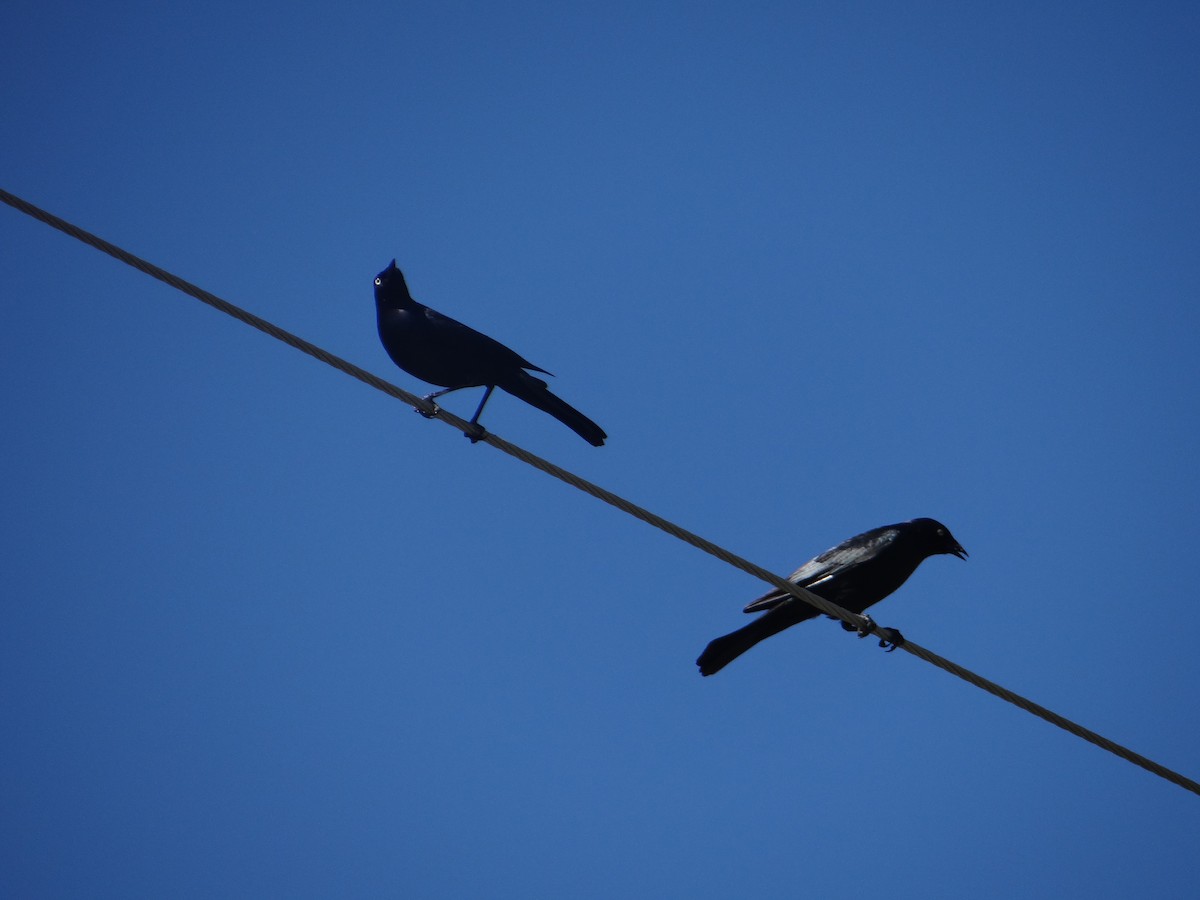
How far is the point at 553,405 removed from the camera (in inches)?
256

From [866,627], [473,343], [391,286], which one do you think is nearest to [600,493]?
[866,627]

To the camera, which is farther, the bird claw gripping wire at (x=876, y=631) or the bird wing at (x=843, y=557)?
the bird wing at (x=843, y=557)

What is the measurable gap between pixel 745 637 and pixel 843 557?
0.99 m

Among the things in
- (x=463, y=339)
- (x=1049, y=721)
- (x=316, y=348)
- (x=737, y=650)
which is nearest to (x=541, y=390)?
(x=463, y=339)

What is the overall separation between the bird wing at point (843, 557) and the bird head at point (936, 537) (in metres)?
0.22

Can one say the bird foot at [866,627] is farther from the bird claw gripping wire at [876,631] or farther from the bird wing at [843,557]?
the bird wing at [843,557]

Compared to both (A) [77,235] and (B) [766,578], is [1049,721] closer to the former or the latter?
(B) [766,578]

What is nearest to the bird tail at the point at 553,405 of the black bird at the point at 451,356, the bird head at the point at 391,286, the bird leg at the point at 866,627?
the black bird at the point at 451,356

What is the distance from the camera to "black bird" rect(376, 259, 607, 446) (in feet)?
21.4

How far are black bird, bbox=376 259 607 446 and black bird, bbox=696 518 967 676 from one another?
1582mm

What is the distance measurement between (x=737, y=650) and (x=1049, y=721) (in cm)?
214

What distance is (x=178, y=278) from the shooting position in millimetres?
4172

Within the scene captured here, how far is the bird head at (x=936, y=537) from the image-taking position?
270 inches

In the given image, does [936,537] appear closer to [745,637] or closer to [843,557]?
[843,557]
